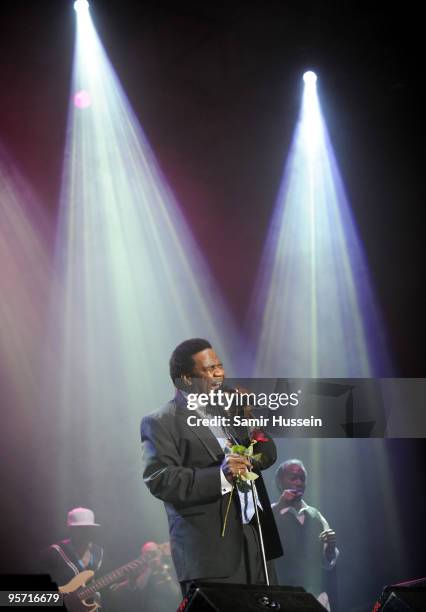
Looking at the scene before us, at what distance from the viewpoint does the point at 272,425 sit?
4230 millimetres

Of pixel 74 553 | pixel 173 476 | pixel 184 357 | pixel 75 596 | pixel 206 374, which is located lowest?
pixel 75 596

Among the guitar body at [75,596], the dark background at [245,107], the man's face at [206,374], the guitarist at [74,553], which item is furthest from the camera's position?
the dark background at [245,107]

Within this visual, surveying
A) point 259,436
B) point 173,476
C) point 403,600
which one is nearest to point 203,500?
point 173,476

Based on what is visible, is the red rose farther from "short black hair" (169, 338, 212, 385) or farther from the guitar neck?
the guitar neck

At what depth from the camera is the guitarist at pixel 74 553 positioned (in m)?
4.13

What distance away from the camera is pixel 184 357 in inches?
165

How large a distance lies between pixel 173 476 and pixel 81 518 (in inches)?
42.2

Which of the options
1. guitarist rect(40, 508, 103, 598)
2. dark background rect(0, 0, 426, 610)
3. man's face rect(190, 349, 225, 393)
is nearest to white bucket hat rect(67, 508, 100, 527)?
guitarist rect(40, 508, 103, 598)

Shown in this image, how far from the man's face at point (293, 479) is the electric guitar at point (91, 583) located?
0.83 metres

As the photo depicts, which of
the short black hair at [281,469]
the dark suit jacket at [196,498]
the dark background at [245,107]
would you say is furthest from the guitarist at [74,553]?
the dark background at [245,107]

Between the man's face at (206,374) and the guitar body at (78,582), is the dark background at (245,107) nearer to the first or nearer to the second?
the man's face at (206,374)

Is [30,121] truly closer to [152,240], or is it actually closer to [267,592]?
[152,240]

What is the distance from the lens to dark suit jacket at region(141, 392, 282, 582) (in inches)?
133

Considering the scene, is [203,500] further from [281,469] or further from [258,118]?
[258,118]
